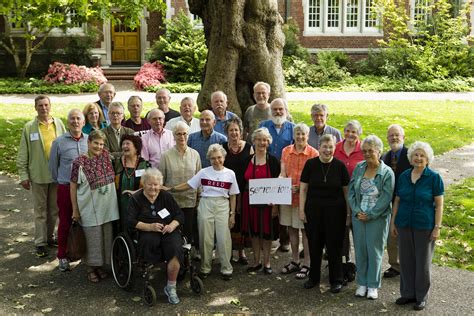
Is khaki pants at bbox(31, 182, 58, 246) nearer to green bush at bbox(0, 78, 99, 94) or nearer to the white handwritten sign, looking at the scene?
the white handwritten sign

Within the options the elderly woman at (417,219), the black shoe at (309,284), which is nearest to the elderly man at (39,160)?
the black shoe at (309,284)

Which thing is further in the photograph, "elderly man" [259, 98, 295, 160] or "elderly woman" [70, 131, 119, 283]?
"elderly man" [259, 98, 295, 160]

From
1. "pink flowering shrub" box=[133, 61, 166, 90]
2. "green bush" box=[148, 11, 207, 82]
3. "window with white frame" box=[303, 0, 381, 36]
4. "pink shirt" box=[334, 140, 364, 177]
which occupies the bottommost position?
"pink shirt" box=[334, 140, 364, 177]

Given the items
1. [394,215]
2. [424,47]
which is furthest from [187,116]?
[424,47]

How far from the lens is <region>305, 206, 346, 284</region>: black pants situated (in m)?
7.20

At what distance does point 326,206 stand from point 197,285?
163cm

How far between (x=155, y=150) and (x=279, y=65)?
4303 millimetres

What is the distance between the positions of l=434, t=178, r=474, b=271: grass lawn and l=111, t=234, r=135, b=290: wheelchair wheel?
384cm

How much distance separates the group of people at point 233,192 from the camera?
22.5ft

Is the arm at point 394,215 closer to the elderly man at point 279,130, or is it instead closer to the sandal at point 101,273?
the elderly man at point 279,130

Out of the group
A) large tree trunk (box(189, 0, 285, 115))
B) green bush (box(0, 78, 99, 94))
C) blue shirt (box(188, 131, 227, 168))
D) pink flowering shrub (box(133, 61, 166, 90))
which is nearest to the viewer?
blue shirt (box(188, 131, 227, 168))

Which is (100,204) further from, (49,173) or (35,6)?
(35,6)

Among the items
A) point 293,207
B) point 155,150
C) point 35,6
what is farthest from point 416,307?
point 35,6

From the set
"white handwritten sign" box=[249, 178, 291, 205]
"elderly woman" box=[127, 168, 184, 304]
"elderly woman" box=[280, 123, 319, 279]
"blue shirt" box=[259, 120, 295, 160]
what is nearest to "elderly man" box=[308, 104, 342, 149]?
"blue shirt" box=[259, 120, 295, 160]
